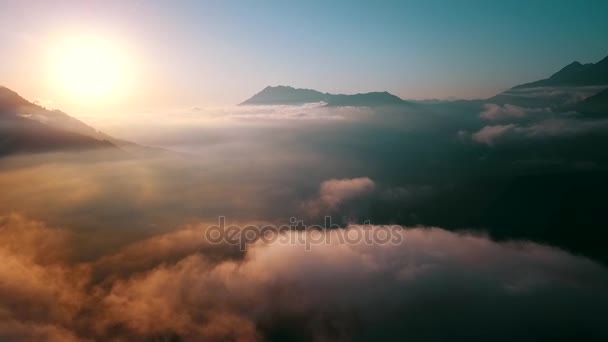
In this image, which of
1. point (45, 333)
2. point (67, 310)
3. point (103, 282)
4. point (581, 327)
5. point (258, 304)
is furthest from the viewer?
point (258, 304)

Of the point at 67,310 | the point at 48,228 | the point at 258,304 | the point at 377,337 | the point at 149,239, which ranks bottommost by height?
the point at 377,337

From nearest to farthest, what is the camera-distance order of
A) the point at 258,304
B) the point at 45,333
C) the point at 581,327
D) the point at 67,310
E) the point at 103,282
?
1. the point at 45,333
2. the point at 67,310
3. the point at 103,282
4. the point at 581,327
5. the point at 258,304

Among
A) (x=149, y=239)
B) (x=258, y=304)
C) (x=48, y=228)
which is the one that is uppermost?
(x=48, y=228)

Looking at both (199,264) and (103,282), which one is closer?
(103,282)

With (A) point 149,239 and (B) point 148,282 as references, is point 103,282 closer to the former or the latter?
(B) point 148,282

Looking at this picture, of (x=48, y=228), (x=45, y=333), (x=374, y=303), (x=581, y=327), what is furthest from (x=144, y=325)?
(x=581, y=327)

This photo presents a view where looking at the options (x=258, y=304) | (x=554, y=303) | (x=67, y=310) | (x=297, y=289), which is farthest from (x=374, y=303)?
(x=67, y=310)

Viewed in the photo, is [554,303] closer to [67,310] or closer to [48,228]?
[67,310]

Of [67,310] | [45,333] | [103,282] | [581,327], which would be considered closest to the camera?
[45,333]

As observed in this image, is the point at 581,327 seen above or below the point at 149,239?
below
